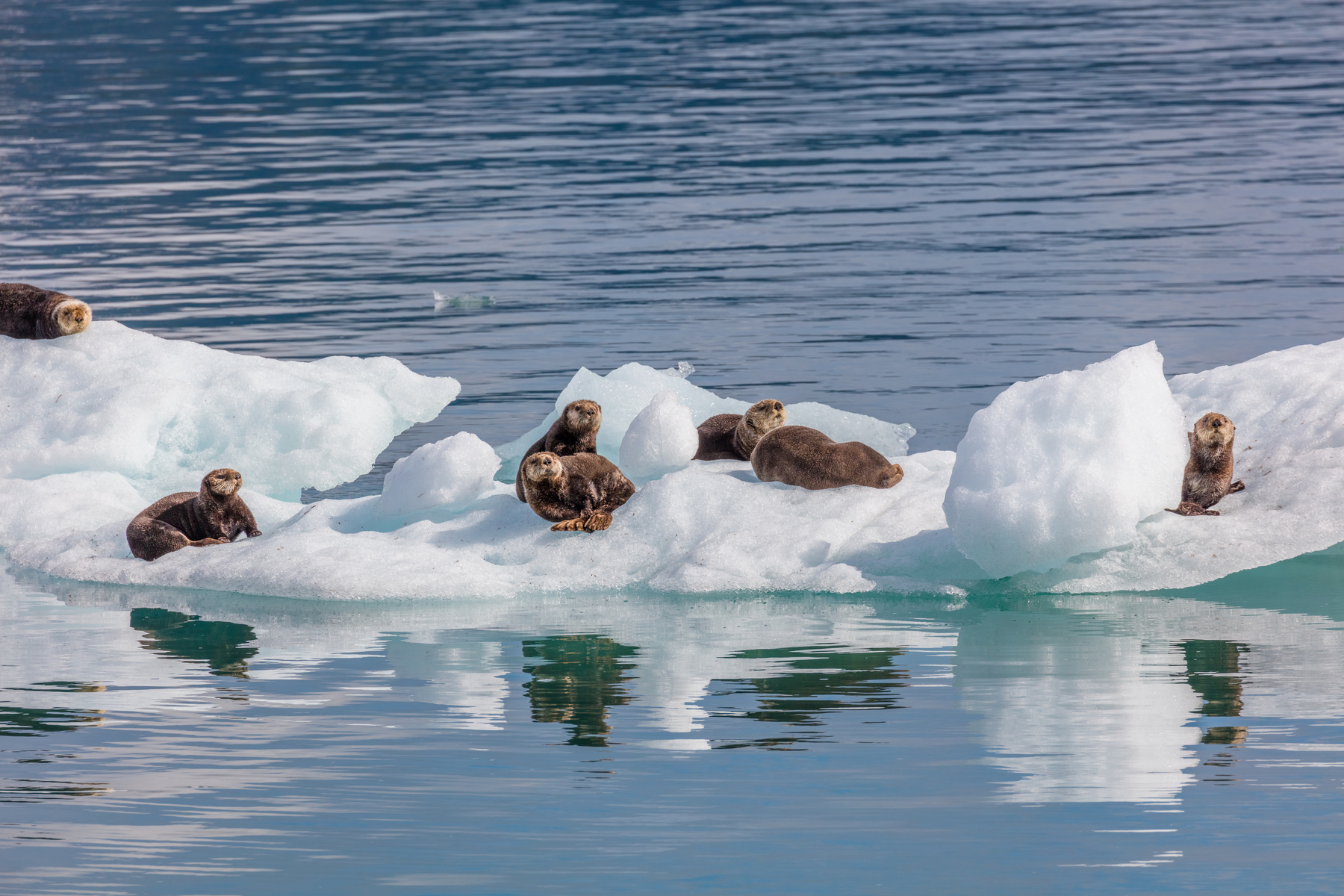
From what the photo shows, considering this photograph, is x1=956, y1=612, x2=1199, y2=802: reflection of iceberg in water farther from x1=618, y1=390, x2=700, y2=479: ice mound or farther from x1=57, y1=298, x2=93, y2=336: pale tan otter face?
x1=57, y1=298, x2=93, y2=336: pale tan otter face

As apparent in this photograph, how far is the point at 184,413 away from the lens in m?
11.5

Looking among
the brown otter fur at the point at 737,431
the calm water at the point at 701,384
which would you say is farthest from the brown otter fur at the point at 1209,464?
the brown otter fur at the point at 737,431

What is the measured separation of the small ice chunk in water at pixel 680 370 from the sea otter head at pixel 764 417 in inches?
86.5

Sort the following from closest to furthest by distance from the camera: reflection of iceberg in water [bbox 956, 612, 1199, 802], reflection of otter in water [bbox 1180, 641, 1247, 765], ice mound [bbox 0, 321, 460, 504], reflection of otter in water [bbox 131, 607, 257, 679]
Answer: reflection of iceberg in water [bbox 956, 612, 1199, 802]
reflection of otter in water [bbox 1180, 641, 1247, 765]
reflection of otter in water [bbox 131, 607, 257, 679]
ice mound [bbox 0, 321, 460, 504]

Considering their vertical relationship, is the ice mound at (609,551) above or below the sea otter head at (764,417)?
below

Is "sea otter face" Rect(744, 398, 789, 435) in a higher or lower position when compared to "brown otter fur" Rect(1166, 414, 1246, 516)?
higher

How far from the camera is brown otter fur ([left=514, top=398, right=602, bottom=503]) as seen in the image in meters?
9.23

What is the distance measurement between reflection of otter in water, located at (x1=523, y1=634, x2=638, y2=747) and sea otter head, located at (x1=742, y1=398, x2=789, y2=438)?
2.24 meters

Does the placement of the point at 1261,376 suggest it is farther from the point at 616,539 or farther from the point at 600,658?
the point at 600,658

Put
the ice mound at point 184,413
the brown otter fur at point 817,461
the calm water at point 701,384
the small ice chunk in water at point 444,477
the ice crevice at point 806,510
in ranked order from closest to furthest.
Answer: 1. the calm water at point 701,384
2. the ice crevice at point 806,510
3. the brown otter fur at point 817,461
4. the small ice chunk in water at point 444,477
5. the ice mound at point 184,413

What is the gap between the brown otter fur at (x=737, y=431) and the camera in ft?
31.3

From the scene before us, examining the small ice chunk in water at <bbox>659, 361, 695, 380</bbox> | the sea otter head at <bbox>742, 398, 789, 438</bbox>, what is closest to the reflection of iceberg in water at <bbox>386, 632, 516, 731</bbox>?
the sea otter head at <bbox>742, 398, 789, 438</bbox>

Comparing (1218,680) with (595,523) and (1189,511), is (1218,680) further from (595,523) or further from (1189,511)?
(595,523)

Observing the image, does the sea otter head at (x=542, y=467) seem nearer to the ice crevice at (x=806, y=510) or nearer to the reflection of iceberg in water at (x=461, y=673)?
the ice crevice at (x=806, y=510)
